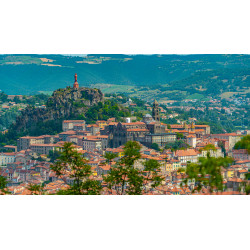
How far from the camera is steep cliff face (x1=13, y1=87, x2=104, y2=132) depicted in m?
24.4

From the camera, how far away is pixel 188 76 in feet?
134

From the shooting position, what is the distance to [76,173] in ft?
22.9

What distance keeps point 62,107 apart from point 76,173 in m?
18.2

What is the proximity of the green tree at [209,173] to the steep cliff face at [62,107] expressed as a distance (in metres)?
18.2

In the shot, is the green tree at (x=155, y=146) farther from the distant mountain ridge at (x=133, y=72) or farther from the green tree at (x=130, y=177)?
the green tree at (x=130, y=177)

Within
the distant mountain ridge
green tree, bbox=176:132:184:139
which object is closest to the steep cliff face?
the distant mountain ridge

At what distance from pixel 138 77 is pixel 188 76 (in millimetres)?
5477

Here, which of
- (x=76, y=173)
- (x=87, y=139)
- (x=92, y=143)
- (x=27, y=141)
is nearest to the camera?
(x=76, y=173)

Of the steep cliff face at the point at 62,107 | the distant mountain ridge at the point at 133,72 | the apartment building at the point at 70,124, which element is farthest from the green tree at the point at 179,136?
the steep cliff face at the point at 62,107

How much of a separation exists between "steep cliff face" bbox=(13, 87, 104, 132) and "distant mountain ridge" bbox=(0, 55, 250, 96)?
0.76 metres

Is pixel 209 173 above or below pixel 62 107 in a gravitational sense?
above

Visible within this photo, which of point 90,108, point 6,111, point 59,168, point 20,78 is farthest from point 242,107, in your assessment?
point 59,168

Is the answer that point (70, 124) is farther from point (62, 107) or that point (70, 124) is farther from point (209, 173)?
point (209, 173)

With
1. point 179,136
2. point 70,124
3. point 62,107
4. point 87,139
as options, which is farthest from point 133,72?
point 87,139
